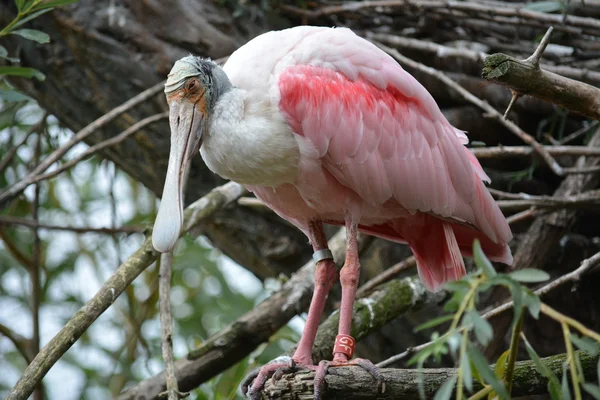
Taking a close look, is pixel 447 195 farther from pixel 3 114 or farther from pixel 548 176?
pixel 3 114

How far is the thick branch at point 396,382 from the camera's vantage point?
2.81 meters

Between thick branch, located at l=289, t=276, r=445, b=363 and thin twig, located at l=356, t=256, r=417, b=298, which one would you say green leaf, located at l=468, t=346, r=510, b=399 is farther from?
thin twig, located at l=356, t=256, r=417, b=298

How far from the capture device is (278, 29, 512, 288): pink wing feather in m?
3.43

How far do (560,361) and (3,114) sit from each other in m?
4.20

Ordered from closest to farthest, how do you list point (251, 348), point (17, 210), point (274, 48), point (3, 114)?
point (274, 48) < point (251, 348) < point (3, 114) < point (17, 210)

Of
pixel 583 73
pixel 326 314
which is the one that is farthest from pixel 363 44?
pixel 326 314

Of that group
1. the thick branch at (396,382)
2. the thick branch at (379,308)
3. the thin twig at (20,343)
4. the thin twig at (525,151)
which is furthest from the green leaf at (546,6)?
the thin twig at (20,343)

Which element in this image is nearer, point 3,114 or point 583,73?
point 583,73

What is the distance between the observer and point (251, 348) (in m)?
4.43

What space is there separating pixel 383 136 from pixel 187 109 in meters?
0.84

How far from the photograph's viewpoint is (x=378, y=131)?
3604mm

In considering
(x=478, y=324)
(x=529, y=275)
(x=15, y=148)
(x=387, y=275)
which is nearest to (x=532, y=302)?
(x=529, y=275)

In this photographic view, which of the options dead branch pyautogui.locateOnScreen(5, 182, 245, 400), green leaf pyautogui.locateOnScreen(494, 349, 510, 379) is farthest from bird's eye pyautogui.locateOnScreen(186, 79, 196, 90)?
green leaf pyautogui.locateOnScreen(494, 349, 510, 379)

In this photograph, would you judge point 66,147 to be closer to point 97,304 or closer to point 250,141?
point 97,304
